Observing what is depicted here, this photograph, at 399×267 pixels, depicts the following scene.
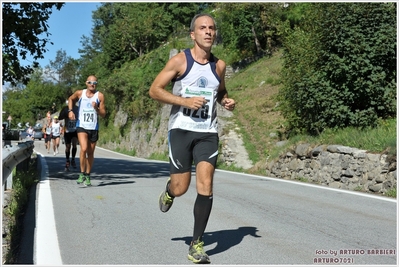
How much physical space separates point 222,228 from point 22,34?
9.58m

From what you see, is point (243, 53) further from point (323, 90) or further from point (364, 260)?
point (364, 260)

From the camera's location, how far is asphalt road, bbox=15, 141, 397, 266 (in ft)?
18.7

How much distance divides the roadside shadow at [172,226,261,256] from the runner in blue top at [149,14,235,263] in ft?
1.46

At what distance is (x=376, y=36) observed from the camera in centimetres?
1658

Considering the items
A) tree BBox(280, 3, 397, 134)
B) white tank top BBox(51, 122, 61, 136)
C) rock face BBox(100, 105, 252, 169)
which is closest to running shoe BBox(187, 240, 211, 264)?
tree BBox(280, 3, 397, 134)

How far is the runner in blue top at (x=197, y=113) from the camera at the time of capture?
5.83 metres

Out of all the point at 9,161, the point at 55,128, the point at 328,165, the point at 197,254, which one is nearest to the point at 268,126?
the point at 55,128

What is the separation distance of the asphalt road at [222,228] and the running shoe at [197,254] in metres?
0.07

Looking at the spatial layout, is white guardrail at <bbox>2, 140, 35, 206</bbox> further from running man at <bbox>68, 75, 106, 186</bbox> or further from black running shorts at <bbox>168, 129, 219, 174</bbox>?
black running shorts at <bbox>168, 129, 219, 174</bbox>

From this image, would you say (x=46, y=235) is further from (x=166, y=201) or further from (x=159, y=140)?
(x=159, y=140)

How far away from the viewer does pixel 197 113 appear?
586cm

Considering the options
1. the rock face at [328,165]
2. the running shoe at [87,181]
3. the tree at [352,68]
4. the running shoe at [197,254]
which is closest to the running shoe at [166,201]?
→ the running shoe at [197,254]

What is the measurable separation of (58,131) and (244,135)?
8.00 m

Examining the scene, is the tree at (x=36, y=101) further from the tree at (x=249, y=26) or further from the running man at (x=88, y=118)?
the running man at (x=88, y=118)
